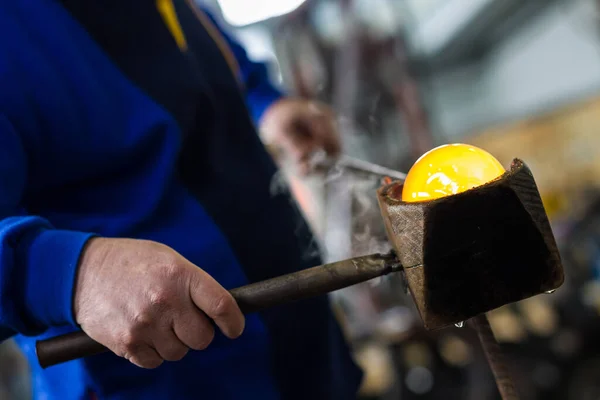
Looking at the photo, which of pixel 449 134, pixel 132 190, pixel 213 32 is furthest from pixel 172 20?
pixel 449 134

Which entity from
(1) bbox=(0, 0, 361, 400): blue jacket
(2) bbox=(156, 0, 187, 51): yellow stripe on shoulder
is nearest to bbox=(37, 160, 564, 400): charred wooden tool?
(1) bbox=(0, 0, 361, 400): blue jacket

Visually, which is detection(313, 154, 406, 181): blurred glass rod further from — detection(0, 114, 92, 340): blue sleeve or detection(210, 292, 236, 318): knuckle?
detection(0, 114, 92, 340): blue sleeve

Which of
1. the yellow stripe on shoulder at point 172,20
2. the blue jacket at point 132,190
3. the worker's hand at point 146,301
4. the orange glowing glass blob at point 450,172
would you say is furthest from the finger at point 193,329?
the yellow stripe on shoulder at point 172,20

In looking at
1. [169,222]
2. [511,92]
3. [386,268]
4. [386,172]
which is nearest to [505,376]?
[386,268]

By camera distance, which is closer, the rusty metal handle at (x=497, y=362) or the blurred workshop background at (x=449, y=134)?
the rusty metal handle at (x=497, y=362)

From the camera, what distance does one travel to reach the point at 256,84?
1184 millimetres

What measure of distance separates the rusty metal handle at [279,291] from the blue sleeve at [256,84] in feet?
2.12

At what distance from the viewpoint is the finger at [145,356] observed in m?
0.55

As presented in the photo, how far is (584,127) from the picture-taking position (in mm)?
3994

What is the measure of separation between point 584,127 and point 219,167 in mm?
3846

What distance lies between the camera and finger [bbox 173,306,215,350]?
54 cm

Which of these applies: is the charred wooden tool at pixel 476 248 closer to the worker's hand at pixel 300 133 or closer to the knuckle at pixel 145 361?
the knuckle at pixel 145 361

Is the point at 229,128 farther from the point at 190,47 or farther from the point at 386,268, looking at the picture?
the point at 386,268

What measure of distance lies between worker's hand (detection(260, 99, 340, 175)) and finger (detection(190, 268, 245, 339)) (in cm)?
54
